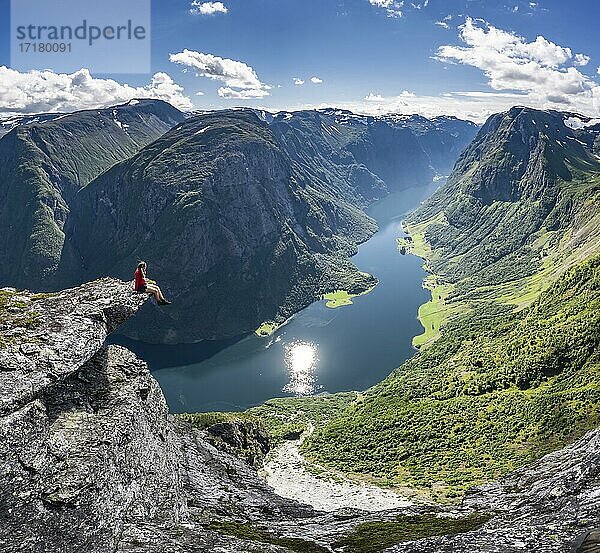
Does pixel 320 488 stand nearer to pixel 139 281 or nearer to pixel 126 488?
pixel 139 281

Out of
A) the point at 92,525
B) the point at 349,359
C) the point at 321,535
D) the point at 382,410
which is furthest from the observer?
the point at 349,359

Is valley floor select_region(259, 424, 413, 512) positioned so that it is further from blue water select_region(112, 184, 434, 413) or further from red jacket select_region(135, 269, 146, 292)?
blue water select_region(112, 184, 434, 413)

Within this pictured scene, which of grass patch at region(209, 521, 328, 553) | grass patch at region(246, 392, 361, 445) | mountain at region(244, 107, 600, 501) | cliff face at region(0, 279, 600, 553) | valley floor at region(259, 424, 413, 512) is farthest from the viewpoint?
grass patch at region(246, 392, 361, 445)

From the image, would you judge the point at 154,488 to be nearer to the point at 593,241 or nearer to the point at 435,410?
the point at 435,410

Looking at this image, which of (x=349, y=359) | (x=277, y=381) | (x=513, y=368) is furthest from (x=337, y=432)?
(x=349, y=359)

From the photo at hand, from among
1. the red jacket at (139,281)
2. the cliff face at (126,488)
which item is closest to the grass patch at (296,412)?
the cliff face at (126,488)

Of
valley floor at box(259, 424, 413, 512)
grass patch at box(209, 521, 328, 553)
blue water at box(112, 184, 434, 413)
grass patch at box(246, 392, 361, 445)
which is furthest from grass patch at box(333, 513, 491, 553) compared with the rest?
blue water at box(112, 184, 434, 413)

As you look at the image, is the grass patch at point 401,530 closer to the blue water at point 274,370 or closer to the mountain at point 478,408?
the mountain at point 478,408
